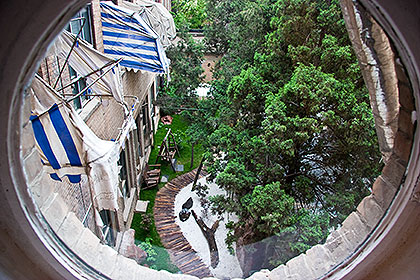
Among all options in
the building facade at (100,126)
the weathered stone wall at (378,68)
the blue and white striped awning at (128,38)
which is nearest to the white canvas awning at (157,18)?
the building facade at (100,126)

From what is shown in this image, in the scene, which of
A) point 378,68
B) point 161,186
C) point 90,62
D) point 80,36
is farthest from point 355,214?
point 161,186

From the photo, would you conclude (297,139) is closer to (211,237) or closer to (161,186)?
(211,237)

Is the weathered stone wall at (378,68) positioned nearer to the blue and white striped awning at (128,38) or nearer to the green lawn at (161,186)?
the blue and white striped awning at (128,38)

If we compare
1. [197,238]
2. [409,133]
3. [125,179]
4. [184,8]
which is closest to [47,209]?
[409,133]

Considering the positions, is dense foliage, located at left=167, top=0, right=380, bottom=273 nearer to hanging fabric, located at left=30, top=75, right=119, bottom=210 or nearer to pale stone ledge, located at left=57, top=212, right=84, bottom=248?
hanging fabric, located at left=30, top=75, right=119, bottom=210

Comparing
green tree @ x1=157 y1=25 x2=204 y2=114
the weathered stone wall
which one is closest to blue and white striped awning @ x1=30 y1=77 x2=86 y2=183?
the weathered stone wall

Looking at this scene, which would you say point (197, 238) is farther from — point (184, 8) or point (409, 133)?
point (184, 8)

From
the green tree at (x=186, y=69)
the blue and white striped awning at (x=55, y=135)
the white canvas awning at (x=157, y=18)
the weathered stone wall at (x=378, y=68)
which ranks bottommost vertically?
the green tree at (x=186, y=69)
